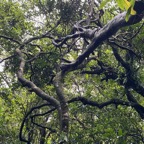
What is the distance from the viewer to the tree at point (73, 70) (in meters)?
5.29

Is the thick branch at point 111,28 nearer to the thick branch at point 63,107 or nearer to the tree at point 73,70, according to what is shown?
the tree at point 73,70

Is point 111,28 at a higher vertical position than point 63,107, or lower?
higher

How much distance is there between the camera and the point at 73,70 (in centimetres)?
571

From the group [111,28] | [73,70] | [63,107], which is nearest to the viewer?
[111,28]

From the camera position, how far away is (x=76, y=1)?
8688mm

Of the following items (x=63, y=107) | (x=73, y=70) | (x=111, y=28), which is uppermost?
(x=73, y=70)

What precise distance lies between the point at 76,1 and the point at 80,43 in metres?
1.63

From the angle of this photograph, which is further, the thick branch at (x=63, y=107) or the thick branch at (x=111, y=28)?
the thick branch at (x=63, y=107)

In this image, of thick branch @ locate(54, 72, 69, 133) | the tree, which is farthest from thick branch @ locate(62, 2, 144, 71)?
thick branch @ locate(54, 72, 69, 133)

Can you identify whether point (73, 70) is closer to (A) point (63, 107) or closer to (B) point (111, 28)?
(A) point (63, 107)

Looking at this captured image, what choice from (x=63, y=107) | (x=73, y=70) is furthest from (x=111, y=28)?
(x=73, y=70)

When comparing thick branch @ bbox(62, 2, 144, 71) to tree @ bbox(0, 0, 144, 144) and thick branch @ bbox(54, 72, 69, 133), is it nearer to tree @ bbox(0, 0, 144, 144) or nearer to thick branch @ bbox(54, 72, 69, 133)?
tree @ bbox(0, 0, 144, 144)

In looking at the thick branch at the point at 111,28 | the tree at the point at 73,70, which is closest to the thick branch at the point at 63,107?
the tree at the point at 73,70

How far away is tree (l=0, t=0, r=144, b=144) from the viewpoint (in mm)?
5293
